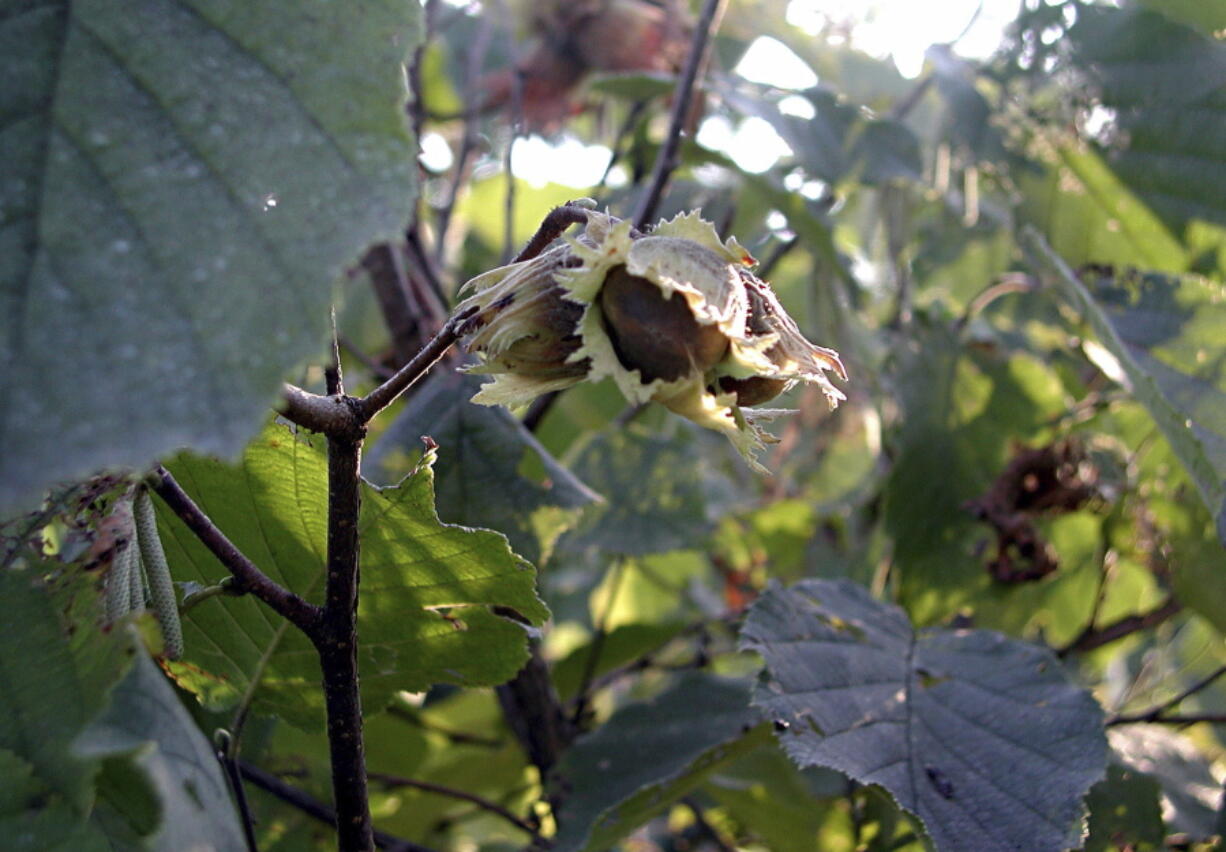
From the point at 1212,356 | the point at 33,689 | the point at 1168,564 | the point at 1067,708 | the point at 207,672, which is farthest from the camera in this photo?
the point at 1168,564

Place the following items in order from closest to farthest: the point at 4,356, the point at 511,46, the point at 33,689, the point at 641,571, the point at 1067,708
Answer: the point at 4,356, the point at 33,689, the point at 1067,708, the point at 511,46, the point at 641,571

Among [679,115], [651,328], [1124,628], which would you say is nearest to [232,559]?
[651,328]

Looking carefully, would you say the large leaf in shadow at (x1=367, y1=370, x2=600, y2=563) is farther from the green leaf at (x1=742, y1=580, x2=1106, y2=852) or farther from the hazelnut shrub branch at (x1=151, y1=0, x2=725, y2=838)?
the hazelnut shrub branch at (x1=151, y1=0, x2=725, y2=838)

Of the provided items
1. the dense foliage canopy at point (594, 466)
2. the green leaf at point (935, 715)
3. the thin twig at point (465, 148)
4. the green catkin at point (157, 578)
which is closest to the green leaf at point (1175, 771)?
the dense foliage canopy at point (594, 466)

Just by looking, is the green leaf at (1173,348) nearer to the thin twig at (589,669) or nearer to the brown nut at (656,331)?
the brown nut at (656,331)

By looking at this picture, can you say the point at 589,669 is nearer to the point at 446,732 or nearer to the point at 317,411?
the point at 446,732

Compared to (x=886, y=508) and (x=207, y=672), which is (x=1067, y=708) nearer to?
(x=886, y=508)

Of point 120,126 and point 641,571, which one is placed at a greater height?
point 120,126

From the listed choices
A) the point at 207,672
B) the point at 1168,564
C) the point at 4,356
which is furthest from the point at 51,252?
the point at 1168,564
